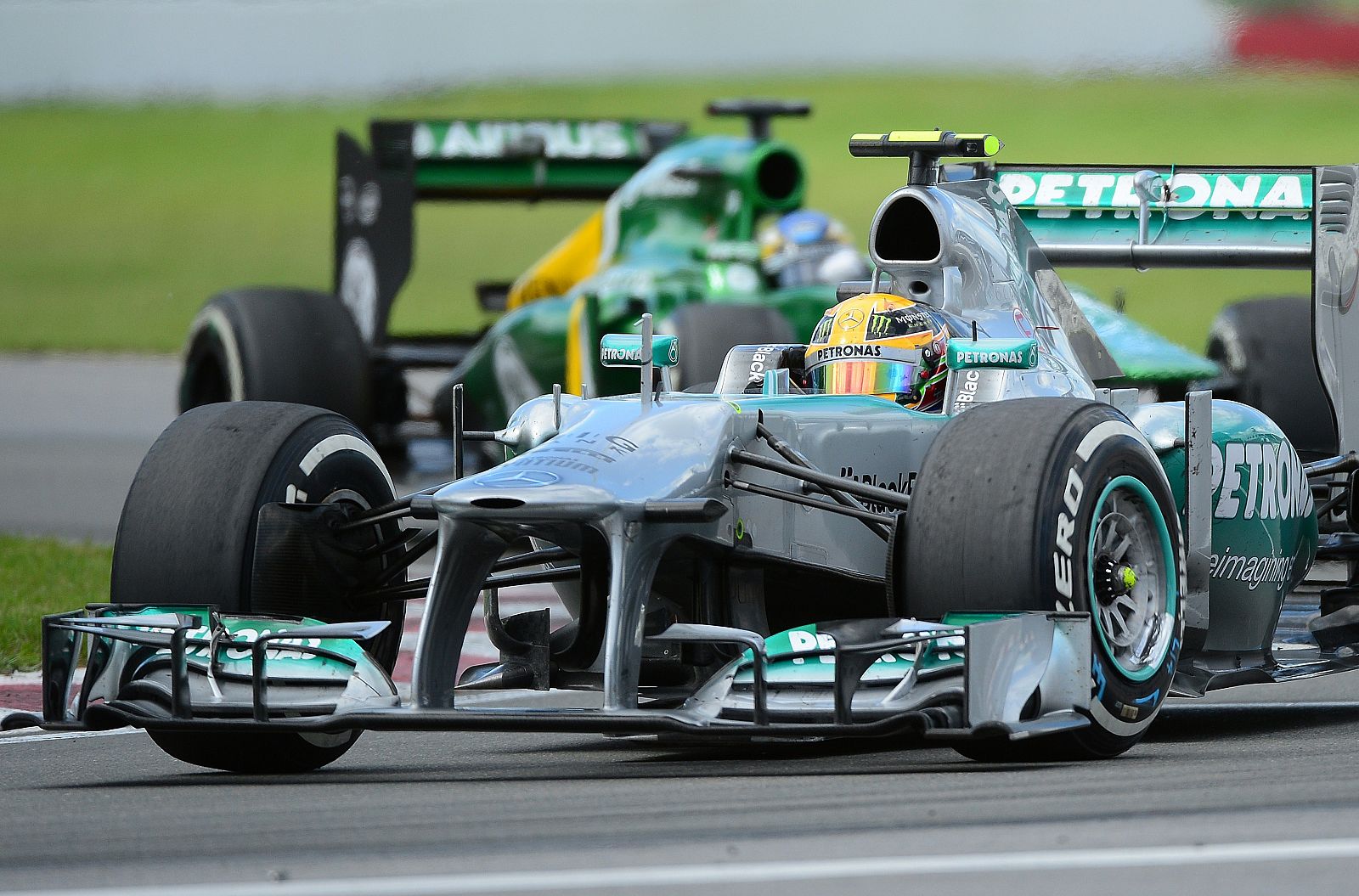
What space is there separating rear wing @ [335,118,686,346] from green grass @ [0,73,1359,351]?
20073mm

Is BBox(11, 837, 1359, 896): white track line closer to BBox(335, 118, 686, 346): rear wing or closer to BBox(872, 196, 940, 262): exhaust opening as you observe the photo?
BBox(872, 196, 940, 262): exhaust opening

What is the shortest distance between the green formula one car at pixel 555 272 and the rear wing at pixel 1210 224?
475 centimetres

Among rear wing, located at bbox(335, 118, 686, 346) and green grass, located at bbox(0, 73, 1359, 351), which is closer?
rear wing, located at bbox(335, 118, 686, 346)

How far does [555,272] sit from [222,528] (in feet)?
35.8

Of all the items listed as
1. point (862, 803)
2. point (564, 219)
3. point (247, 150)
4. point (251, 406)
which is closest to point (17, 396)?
point (251, 406)

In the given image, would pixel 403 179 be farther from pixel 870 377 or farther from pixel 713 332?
pixel 870 377

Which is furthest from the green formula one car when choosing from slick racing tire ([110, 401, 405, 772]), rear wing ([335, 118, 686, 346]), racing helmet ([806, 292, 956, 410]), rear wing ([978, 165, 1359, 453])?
slick racing tire ([110, 401, 405, 772])

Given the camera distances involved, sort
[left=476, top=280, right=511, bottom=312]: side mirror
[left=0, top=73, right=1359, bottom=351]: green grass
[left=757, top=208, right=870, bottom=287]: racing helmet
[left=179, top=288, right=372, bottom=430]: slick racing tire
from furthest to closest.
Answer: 1. [left=0, top=73, right=1359, bottom=351]: green grass
2. [left=476, top=280, right=511, bottom=312]: side mirror
3. [left=757, top=208, right=870, bottom=287]: racing helmet
4. [left=179, top=288, right=372, bottom=430]: slick racing tire

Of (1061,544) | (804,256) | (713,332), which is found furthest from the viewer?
(804,256)

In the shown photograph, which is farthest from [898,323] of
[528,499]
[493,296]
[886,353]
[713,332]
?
[493,296]

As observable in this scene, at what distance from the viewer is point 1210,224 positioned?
11.0 m

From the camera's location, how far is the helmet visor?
9156 mm

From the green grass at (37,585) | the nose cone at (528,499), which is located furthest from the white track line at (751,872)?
the green grass at (37,585)

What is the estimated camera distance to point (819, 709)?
295 inches
